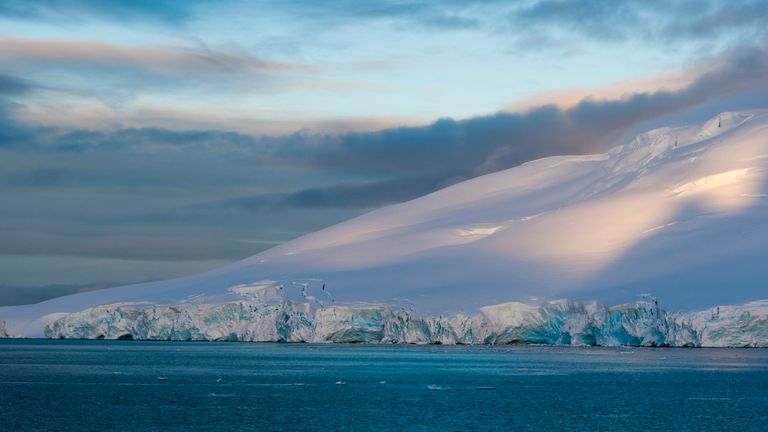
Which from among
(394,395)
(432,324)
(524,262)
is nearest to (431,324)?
(432,324)

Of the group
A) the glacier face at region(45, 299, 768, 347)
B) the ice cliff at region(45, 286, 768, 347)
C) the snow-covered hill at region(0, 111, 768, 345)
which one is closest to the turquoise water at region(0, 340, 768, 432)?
the ice cliff at region(45, 286, 768, 347)

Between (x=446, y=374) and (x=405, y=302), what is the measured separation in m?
39.6

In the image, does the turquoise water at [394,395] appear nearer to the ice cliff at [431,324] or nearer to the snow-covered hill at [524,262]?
the ice cliff at [431,324]

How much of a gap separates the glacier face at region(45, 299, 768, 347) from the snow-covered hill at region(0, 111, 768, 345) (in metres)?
0.21

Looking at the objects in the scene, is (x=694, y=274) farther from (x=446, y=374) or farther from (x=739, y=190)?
(x=446, y=374)

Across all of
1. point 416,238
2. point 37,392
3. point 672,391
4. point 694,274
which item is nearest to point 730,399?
point 672,391

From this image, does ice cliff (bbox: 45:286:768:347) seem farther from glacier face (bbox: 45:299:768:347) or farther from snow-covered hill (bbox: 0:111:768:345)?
snow-covered hill (bbox: 0:111:768:345)

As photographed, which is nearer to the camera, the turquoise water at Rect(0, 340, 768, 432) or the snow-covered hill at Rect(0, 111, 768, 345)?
the turquoise water at Rect(0, 340, 768, 432)

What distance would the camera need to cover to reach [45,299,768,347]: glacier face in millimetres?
104250

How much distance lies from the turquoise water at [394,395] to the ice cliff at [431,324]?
410 centimetres

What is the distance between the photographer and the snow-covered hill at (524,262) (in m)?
116

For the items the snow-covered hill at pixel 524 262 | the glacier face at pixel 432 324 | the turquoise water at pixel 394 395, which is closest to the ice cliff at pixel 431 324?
the glacier face at pixel 432 324

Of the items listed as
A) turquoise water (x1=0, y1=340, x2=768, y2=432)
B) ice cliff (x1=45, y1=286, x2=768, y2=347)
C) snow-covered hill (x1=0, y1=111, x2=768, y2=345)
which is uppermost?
snow-covered hill (x1=0, y1=111, x2=768, y2=345)

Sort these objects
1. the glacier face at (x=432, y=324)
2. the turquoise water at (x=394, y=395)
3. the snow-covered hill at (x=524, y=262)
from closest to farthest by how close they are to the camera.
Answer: the turquoise water at (x=394, y=395) < the glacier face at (x=432, y=324) < the snow-covered hill at (x=524, y=262)
